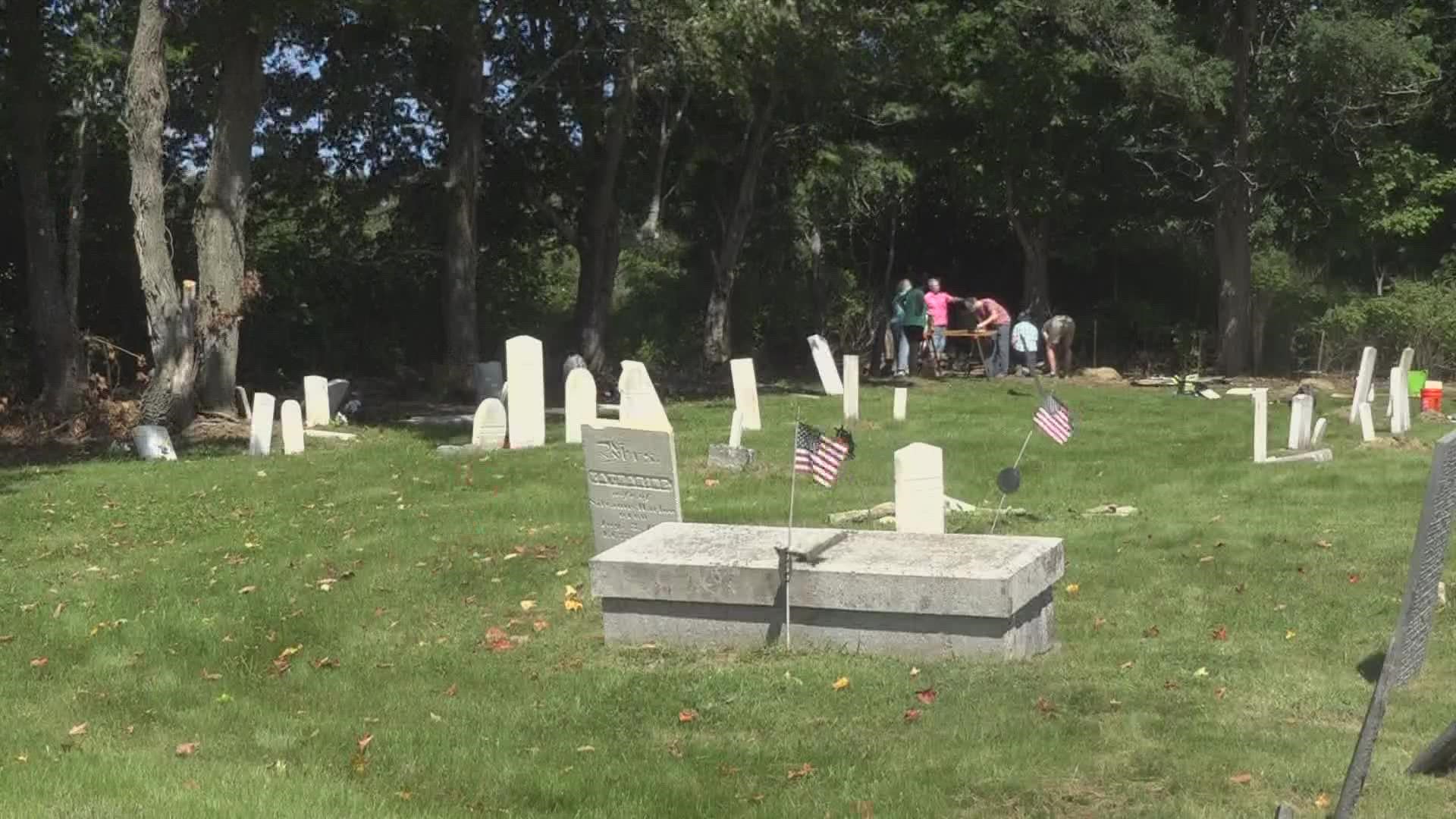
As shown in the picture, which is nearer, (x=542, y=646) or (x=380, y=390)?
(x=542, y=646)

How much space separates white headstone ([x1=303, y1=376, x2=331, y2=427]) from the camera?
19.9m

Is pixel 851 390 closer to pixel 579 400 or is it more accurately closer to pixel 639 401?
pixel 579 400

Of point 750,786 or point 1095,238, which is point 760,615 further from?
point 1095,238

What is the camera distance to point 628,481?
378 inches

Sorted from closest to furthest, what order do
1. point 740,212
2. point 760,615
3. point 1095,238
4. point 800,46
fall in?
point 760,615 < point 800,46 < point 740,212 < point 1095,238

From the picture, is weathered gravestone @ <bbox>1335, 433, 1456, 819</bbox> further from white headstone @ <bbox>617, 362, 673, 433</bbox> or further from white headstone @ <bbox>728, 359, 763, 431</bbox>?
white headstone @ <bbox>728, 359, 763, 431</bbox>

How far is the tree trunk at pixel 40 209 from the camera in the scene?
2070 centimetres

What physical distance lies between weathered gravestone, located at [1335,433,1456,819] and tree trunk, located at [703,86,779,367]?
23173mm

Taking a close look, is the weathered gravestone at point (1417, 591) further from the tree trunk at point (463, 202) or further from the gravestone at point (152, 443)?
the tree trunk at point (463, 202)

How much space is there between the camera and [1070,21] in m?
26.7

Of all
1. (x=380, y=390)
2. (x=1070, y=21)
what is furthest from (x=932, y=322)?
(x=380, y=390)

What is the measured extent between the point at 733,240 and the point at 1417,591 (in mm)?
24195

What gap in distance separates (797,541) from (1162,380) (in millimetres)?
19154

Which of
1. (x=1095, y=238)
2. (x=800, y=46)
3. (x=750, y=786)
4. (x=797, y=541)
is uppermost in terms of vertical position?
(x=800, y=46)
